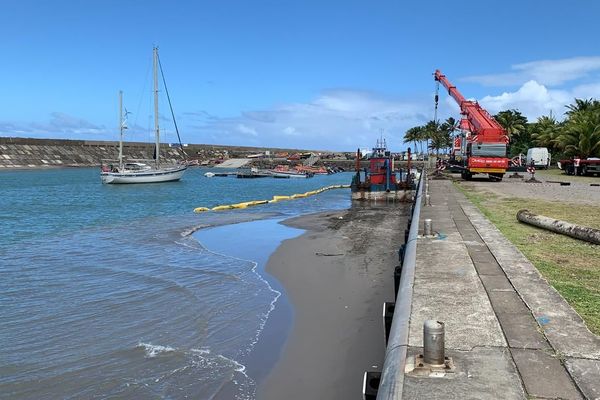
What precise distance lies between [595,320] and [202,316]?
247 inches

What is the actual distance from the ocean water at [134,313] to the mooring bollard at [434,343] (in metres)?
2.77

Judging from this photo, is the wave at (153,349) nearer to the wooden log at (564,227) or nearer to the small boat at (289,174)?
the wooden log at (564,227)

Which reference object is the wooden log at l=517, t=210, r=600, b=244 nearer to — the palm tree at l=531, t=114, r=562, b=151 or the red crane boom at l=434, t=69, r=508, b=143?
the red crane boom at l=434, t=69, r=508, b=143

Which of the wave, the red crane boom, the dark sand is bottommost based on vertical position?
the wave

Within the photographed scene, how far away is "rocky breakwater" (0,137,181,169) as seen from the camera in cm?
11012

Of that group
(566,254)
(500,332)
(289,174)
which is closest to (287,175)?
(289,174)

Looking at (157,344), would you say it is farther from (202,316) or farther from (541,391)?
(541,391)

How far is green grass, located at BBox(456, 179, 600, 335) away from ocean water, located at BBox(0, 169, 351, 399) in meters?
4.23

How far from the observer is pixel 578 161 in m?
41.7

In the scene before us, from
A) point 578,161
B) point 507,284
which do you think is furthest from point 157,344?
point 578,161

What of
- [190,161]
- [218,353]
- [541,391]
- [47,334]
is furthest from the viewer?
[190,161]

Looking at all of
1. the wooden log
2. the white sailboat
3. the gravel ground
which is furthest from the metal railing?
the white sailboat

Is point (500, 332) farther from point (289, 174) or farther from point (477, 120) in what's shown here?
point (289, 174)

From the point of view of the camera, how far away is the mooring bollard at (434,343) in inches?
158
